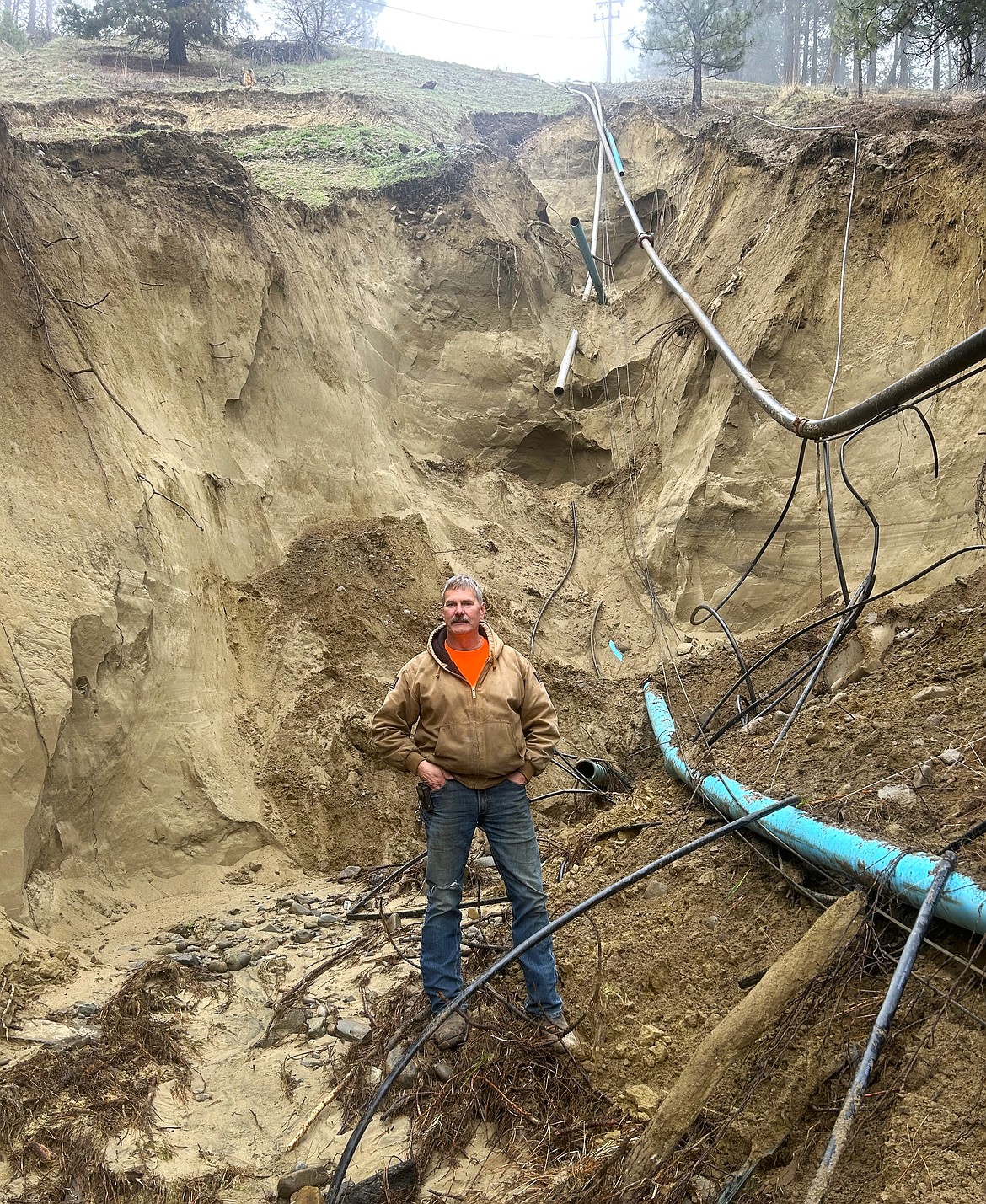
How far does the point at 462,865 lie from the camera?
413 centimetres

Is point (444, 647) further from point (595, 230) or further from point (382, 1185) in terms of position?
point (595, 230)

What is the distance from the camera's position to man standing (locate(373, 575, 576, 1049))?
4.05m

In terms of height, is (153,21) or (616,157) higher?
(153,21)

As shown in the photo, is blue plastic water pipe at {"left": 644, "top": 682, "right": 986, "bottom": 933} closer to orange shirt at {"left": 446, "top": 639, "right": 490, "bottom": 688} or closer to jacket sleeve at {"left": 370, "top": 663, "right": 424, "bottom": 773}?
orange shirt at {"left": 446, "top": 639, "right": 490, "bottom": 688}

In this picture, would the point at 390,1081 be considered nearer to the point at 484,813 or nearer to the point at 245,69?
the point at 484,813

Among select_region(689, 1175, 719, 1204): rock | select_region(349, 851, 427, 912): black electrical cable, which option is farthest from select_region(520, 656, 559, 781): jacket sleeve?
select_region(349, 851, 427, 912): black electrical cable

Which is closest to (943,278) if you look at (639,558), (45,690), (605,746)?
(639,558)

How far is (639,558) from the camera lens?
1117 centimetres

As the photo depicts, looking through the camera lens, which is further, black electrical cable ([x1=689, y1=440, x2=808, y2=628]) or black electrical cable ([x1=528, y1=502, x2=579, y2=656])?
black electrical cable ([x1=528, y1=502, x2=579, y2=656])

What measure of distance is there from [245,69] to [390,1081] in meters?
23.2

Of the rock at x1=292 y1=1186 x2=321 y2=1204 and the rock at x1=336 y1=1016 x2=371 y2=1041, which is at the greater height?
the rock at x1=292 y1=1186 x2=321 y2=1204

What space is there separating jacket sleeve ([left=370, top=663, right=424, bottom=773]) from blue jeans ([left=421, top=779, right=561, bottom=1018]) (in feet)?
0.62

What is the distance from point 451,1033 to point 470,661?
5.22 feet

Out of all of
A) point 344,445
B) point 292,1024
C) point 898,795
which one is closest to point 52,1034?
point 292,1024
